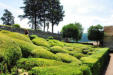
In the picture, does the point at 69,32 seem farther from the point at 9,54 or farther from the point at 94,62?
the point at 9,54

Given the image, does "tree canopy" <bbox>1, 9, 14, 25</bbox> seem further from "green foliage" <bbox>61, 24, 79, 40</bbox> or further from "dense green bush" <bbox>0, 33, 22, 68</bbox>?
"dense green bush" <bbox>0, 33, 22, 68</bbox>

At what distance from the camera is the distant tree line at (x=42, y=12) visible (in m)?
29.8

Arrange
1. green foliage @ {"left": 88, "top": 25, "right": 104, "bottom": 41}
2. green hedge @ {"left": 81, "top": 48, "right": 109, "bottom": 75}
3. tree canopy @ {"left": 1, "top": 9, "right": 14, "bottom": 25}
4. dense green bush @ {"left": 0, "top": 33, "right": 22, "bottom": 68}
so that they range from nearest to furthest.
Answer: dense green bush @ {"left": 0, "top": 33, "right": 22, "bottom": 68}, green hedge @ {"left": 81, "top": 48, "right": 109, "bottom": 75}, green foliage @ {"left": 88, "top": 25, "right": 104, "bottom": 41}, tree canopy @ {"left": 1, "top": 9, "right": 14, "bottom": 25}

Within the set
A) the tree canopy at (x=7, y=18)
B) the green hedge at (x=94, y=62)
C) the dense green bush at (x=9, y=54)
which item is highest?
the tree canopy at (x=7, y=18)

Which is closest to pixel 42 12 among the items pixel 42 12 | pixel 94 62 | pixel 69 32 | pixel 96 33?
pixel 42 12

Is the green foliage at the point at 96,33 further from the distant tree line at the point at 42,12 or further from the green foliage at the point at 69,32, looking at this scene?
the distant tree line at the point at 42,12

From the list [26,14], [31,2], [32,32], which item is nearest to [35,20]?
[26,14]

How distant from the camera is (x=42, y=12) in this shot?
31.7 meters

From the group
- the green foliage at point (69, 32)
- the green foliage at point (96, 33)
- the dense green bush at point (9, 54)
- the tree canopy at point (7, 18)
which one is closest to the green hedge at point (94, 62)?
the dense green bush at point (9, 54)

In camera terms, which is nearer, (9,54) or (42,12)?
(9,54)

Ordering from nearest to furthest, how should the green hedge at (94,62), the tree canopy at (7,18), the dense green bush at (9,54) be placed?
the dense green bush at (9,54) < the green hedge at (94,62) < the tree canopy at (7,18)

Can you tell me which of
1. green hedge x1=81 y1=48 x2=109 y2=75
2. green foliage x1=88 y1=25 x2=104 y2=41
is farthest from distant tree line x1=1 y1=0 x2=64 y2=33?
green hedge x1=81 y1=48 x2=109 y2=75

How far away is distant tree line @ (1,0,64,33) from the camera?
97.9 ft

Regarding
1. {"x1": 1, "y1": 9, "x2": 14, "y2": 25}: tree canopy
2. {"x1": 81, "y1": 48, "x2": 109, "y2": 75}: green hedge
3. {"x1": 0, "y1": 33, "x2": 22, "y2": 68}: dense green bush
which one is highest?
{"x1": 1, "y1": 9, "x2": 14, "y2": 25}: tree canopy
